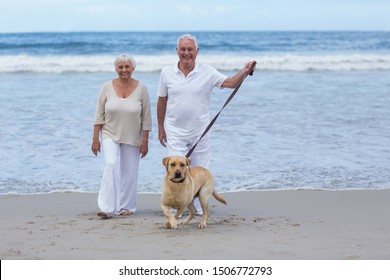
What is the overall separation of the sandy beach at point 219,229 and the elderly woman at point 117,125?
0.29m

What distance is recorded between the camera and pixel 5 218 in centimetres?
688

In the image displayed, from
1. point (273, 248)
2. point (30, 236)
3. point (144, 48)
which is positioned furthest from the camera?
point (144, 48)

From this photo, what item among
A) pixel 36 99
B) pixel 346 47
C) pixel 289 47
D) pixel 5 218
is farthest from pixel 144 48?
pixel 5 218

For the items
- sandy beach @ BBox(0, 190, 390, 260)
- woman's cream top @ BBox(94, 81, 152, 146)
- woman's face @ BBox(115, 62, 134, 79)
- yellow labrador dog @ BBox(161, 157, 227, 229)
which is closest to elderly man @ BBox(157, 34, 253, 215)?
woman's cream top @ BBox(94, 81, 152, 146)

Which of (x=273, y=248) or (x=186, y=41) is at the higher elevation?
(x=186, y=41)

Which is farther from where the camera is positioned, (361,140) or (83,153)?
(361,140)

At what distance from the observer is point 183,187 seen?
20.0ft

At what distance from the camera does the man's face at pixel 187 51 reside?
6.48m

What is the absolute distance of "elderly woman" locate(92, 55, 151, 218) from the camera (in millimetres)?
6926

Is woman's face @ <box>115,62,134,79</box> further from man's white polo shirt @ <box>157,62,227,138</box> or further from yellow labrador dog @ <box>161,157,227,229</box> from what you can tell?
yellow labrador dog @ <box>161,157,227,229</box>

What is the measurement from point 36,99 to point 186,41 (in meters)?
10.3

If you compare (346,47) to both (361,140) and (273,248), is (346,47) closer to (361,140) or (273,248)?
(361,140)

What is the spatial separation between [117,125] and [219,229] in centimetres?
149

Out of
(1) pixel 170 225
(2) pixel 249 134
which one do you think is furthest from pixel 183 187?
(2) pixel 249 134
